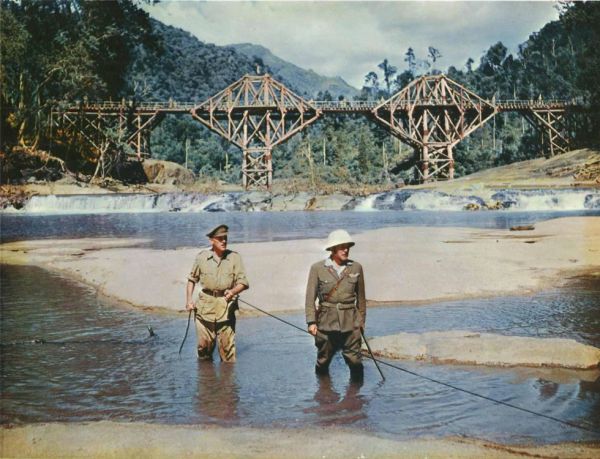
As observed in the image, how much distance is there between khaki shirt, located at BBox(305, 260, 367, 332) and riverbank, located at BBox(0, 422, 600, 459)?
3.72 feet

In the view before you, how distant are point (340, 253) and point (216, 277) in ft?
5.01

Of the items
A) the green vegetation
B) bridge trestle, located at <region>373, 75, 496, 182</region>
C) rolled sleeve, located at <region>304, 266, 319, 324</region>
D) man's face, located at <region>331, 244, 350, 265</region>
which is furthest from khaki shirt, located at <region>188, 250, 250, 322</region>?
bridge trestle, located at <region>373, 75, 496, 182</region>

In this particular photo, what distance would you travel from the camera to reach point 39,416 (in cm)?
537

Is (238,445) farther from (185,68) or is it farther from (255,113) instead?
(185,68)

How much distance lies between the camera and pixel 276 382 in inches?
250

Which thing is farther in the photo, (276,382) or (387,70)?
(387,70)

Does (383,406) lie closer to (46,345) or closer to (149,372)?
(149,372)

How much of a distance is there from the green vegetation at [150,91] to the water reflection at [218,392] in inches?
1631

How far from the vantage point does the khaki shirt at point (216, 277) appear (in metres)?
6.55

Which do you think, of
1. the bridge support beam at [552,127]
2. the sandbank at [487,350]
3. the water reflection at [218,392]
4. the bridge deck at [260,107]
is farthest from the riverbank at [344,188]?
the water reflection at [218,392]

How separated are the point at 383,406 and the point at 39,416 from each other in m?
2.97

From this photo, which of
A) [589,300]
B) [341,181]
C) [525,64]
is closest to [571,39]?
[525,64]

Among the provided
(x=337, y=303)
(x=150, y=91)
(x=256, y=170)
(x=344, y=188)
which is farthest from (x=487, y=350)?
(x=150, y=91)

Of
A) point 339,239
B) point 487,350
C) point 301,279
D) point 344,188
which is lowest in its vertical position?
point 487,350
